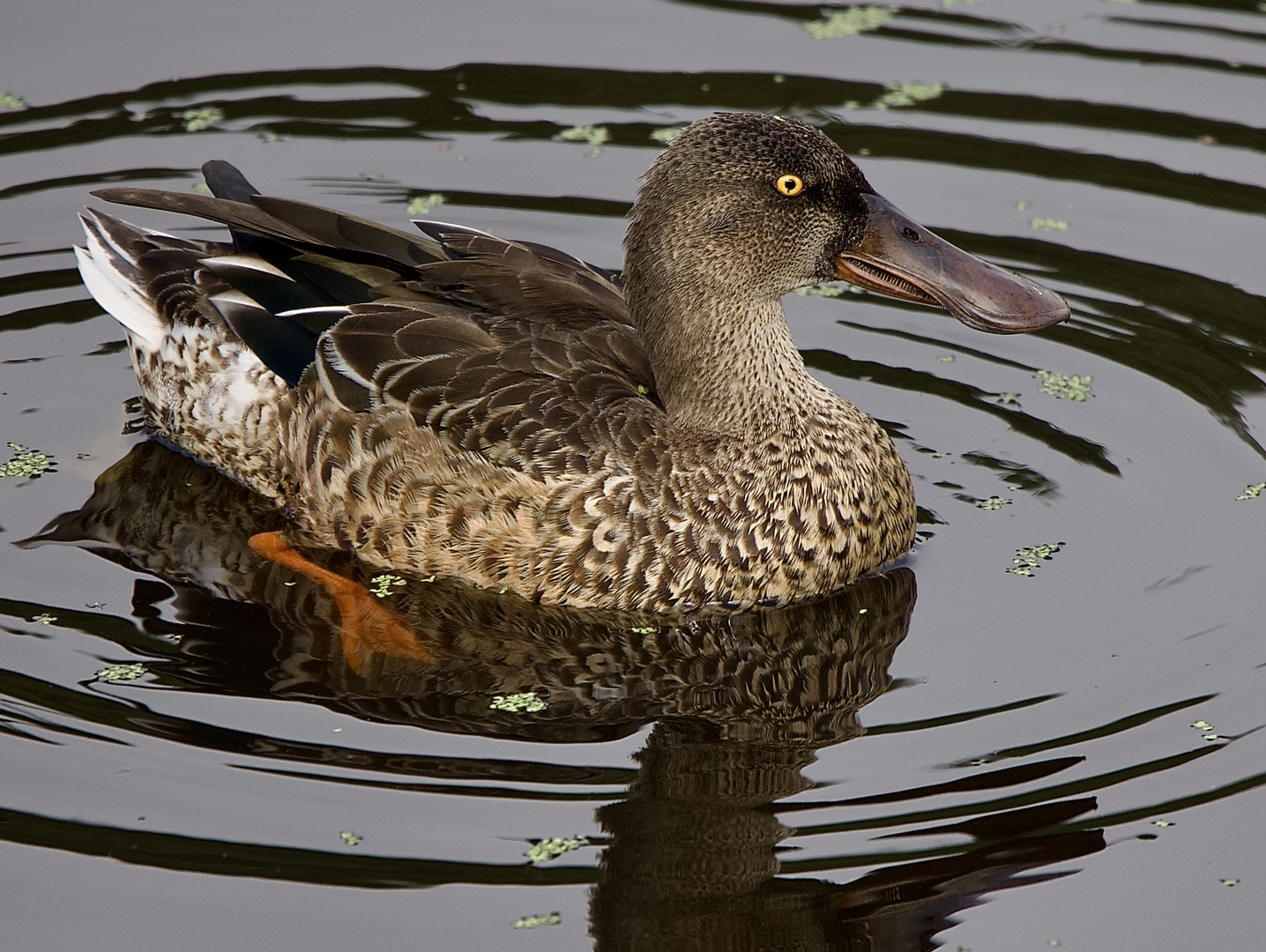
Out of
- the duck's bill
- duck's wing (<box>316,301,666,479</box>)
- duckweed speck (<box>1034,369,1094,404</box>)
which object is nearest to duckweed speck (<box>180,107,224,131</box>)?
duck's wing (<box>316,301,666,479</box>)

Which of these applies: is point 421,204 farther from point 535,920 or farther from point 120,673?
point 535,920

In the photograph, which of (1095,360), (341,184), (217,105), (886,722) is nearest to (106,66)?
(217,105)

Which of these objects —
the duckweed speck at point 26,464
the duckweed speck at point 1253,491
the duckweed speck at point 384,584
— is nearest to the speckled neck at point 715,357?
the duckweed speck at point 384,584

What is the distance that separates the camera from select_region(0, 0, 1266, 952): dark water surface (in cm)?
560

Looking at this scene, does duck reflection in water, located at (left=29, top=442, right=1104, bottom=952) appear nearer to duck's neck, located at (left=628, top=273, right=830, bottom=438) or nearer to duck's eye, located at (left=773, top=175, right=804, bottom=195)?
duck's neck, located at (left=628, top=273, right=830, bottom=438)

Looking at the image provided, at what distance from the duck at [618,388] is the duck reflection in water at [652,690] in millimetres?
184

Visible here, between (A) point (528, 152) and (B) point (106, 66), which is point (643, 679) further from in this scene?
(B) point (106, 66)

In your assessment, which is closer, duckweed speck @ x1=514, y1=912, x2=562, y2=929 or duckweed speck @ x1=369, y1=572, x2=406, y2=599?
duckweed speck @ x1=514, y1=912, x2=562, y2=929

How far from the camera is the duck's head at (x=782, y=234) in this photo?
23.8 feet

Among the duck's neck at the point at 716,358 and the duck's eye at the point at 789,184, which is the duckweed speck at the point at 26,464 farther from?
the duck's eye at the point at 789,184

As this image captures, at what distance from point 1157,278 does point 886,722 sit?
441 centimetres

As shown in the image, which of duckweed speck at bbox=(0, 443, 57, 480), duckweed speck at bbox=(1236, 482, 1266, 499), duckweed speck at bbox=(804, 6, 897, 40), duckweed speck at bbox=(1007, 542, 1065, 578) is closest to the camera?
duckweed speck at bbox=(1007, 542, 1065, 578)

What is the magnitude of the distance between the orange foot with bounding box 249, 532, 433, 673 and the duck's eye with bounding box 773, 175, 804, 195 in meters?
2.42

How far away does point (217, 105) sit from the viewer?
36.6 ft
